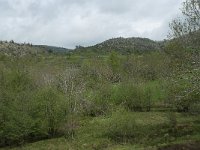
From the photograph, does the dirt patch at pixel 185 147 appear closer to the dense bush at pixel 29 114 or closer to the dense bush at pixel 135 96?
the dense bush at pixel 29 114

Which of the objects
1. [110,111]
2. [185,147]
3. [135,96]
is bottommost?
[185,147]

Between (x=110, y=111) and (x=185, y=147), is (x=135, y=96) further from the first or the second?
(x=185, y=147)

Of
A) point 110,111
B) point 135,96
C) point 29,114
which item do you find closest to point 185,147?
point 110,111

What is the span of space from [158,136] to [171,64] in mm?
7011

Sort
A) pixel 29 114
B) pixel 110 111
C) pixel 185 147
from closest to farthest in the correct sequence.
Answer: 1. pixel 185 147
2. pixel 29 114
3. pixel 110 111

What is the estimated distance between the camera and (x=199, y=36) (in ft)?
108

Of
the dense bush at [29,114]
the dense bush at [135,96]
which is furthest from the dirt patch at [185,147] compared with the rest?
the dense bush at [135,96]

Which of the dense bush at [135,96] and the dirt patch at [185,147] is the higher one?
the dense bush at [135,96]

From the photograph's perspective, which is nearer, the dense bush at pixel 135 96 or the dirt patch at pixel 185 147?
the dirt patch at pixel 185 147

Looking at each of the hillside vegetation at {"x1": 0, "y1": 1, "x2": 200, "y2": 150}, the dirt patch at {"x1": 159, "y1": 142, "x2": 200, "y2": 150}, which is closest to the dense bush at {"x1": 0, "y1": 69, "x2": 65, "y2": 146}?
the hillside vegetation at {"x1": 0, "y1": 1, "x2": 200, "y2": 150}

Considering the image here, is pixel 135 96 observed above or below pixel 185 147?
above

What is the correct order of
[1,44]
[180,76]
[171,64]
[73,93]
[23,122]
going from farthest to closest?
1. [1,44]
2. [73,93]
3. [23,122]
4. [171,64]
5. [180,76]

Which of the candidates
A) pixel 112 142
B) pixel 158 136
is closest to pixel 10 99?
pixel 112 142

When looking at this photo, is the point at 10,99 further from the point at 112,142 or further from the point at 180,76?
the point at 180,76
